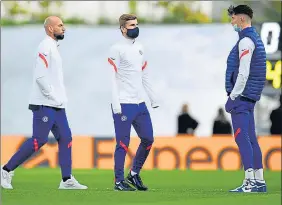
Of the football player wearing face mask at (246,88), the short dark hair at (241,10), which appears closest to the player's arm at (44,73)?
the football player wearing face mask at (246,88)

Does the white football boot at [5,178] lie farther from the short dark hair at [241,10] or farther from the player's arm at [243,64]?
the short dark hair at [241,10]

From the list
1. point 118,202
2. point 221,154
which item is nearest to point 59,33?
point 118,202

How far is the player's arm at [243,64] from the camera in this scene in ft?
43.4

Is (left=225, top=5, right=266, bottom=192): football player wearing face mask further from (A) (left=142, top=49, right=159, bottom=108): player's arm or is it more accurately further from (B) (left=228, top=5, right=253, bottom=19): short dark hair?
(A) (left=142, top=49, right=159, bottom=108): player's arm

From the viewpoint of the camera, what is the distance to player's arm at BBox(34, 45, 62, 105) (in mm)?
13633

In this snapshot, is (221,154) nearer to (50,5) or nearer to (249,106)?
(249,106)

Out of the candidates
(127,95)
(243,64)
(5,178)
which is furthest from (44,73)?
(243,64)

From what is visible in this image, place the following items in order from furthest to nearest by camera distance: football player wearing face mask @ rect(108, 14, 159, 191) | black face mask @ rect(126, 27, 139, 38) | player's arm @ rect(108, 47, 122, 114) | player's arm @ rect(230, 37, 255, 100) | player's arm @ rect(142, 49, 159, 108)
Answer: player's arm @ rect(142, 49, 159, 108)
black face mask @ rect(126, 27, 139, 38)
football player wearing face mask @ rect(108, 14, 159, 191)
player's arm @ rect(108, 47, 122, 114)
player's arm @ rect(230, 37, 255, 100)

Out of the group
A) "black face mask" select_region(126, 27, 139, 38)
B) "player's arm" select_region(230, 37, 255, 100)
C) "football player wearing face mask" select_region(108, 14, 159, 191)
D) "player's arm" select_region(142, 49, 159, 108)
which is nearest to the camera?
"player's arm" select_region(230, 37, 255, 100)

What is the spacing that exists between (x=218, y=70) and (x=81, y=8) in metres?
5.15

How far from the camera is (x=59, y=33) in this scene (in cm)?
1403

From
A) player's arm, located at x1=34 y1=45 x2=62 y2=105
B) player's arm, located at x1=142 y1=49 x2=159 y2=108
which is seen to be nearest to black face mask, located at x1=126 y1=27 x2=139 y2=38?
player's arm, located at x1=142 y1=49 x2=159 y2=108

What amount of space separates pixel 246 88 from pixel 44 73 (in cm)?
242

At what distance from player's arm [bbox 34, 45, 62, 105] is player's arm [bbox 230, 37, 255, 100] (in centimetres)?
216
